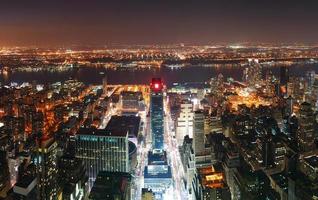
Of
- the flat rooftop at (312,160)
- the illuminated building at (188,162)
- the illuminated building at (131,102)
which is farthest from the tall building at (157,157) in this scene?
the illuminated building at (131,102)

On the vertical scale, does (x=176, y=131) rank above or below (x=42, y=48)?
below

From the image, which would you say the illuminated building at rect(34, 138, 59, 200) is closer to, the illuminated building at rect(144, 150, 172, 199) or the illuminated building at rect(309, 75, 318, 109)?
the illuminated building at rect(144, 150, 172, 199)

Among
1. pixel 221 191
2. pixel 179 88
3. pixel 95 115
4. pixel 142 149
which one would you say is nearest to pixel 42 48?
pixel 179 88

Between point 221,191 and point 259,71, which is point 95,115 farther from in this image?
point 259,71

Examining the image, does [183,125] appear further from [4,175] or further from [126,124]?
[4,175]

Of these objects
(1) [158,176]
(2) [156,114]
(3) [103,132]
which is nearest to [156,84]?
(2) [156,114]

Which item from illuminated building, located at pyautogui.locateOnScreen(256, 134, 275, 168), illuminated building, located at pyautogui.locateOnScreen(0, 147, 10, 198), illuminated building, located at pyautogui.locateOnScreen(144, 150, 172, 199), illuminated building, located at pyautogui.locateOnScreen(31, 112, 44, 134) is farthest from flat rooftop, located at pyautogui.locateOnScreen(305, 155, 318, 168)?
illuminated building, located at pyautogui.locateOnScreen(31, 112, 44, 134)
